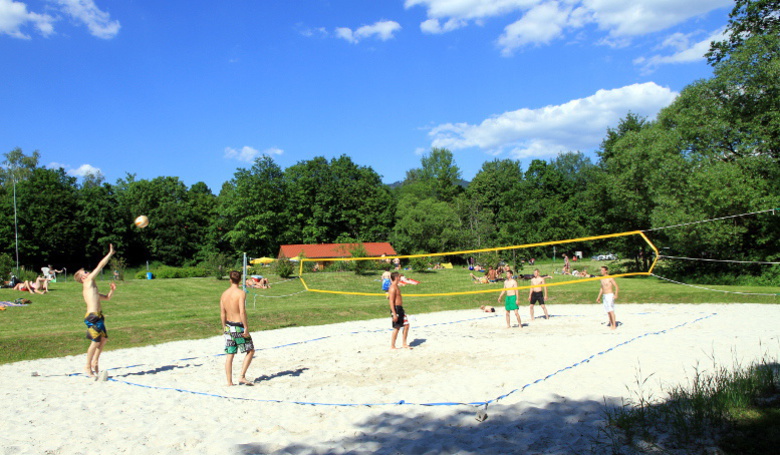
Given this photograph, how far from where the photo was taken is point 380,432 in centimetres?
516

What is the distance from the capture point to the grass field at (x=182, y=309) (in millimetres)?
11281

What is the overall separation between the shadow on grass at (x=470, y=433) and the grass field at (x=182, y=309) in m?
6.55

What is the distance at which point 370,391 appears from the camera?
691 centimetres

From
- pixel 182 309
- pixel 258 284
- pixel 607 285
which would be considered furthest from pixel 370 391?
pixel 258 284

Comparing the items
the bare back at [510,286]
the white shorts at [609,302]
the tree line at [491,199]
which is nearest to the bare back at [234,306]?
the bare back at [510,286]

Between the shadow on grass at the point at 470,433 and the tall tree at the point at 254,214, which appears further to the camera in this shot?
the tall tree at the point at 254,214

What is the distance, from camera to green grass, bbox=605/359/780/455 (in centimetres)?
428

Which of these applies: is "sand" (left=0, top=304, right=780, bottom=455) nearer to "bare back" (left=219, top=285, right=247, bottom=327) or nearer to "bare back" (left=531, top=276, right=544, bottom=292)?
"bare back" (left=219, top=285, right=247, bottom=327)

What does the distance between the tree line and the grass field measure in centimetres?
651

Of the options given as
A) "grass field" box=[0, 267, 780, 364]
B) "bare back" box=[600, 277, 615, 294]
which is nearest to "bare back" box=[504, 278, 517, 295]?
"grass field" box=[0, 267, 780, 364]

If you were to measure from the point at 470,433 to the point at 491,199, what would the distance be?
203 feet

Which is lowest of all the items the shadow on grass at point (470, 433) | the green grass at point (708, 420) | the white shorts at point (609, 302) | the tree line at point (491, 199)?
the shadow on grass at point (470, 433)

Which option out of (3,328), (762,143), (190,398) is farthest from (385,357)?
(762,143)

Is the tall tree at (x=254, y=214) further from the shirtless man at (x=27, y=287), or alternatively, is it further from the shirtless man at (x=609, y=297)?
the shirtless man at (x=609, y=297)
